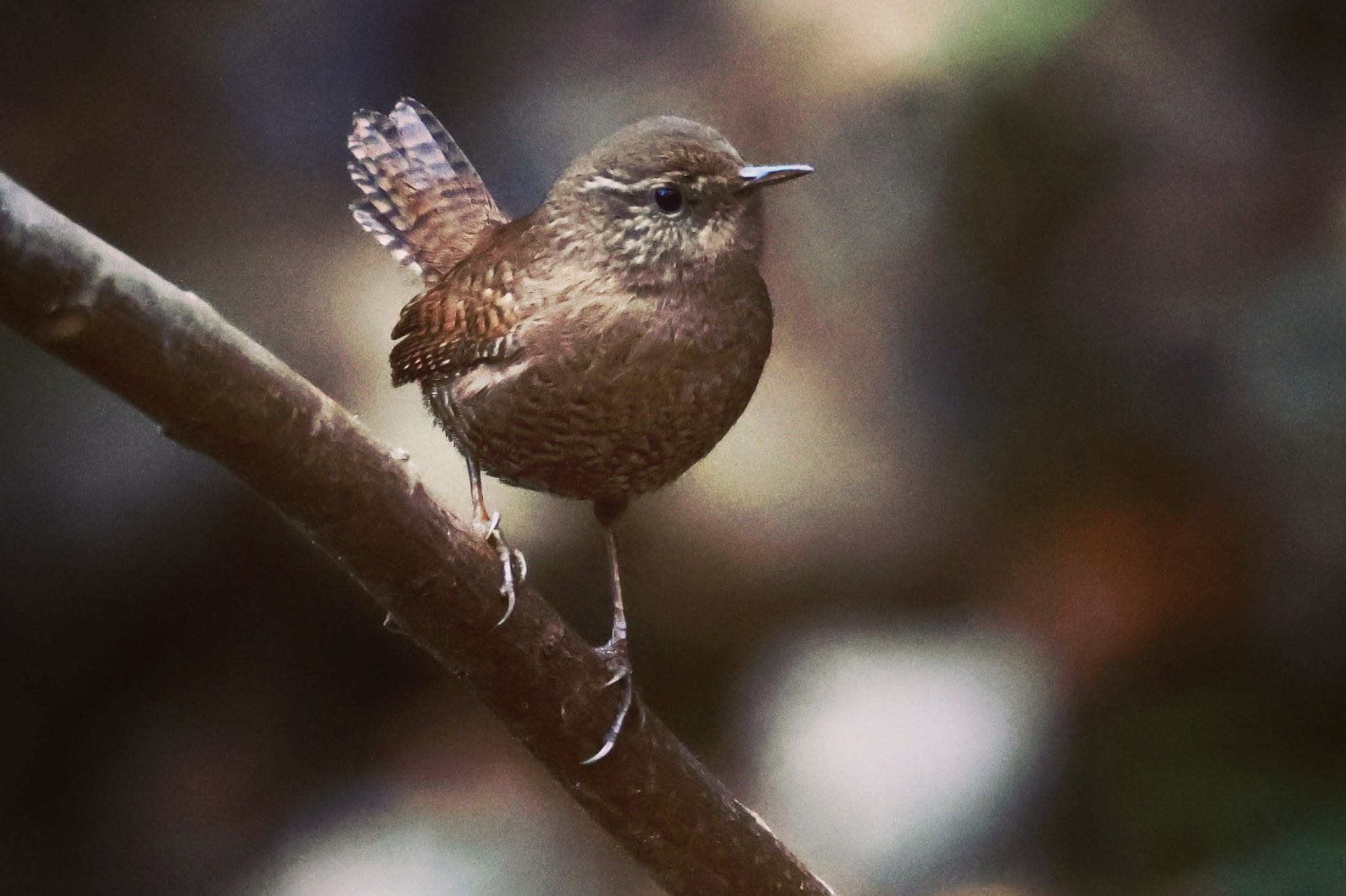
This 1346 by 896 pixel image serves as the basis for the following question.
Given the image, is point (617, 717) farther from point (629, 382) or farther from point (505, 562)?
point (629, 382)

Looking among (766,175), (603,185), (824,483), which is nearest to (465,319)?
(603,185)

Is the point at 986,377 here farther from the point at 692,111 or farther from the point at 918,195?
the point at 692,111

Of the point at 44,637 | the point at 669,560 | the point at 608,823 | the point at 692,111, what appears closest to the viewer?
the point at 608,823

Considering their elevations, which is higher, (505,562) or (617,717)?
(505,562)

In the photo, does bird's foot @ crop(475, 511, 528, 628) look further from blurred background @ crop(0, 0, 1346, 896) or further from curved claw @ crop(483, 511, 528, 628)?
blurred background @ crop(0, 0, 1346, 896)

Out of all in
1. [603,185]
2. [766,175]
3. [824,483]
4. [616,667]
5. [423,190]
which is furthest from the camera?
[824,483]

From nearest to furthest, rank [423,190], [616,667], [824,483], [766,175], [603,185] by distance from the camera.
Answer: [766,175] → [603,185] → [616,667] → [423,190] → [824,483]

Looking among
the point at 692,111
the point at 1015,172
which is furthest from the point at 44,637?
the point at 1015,172
